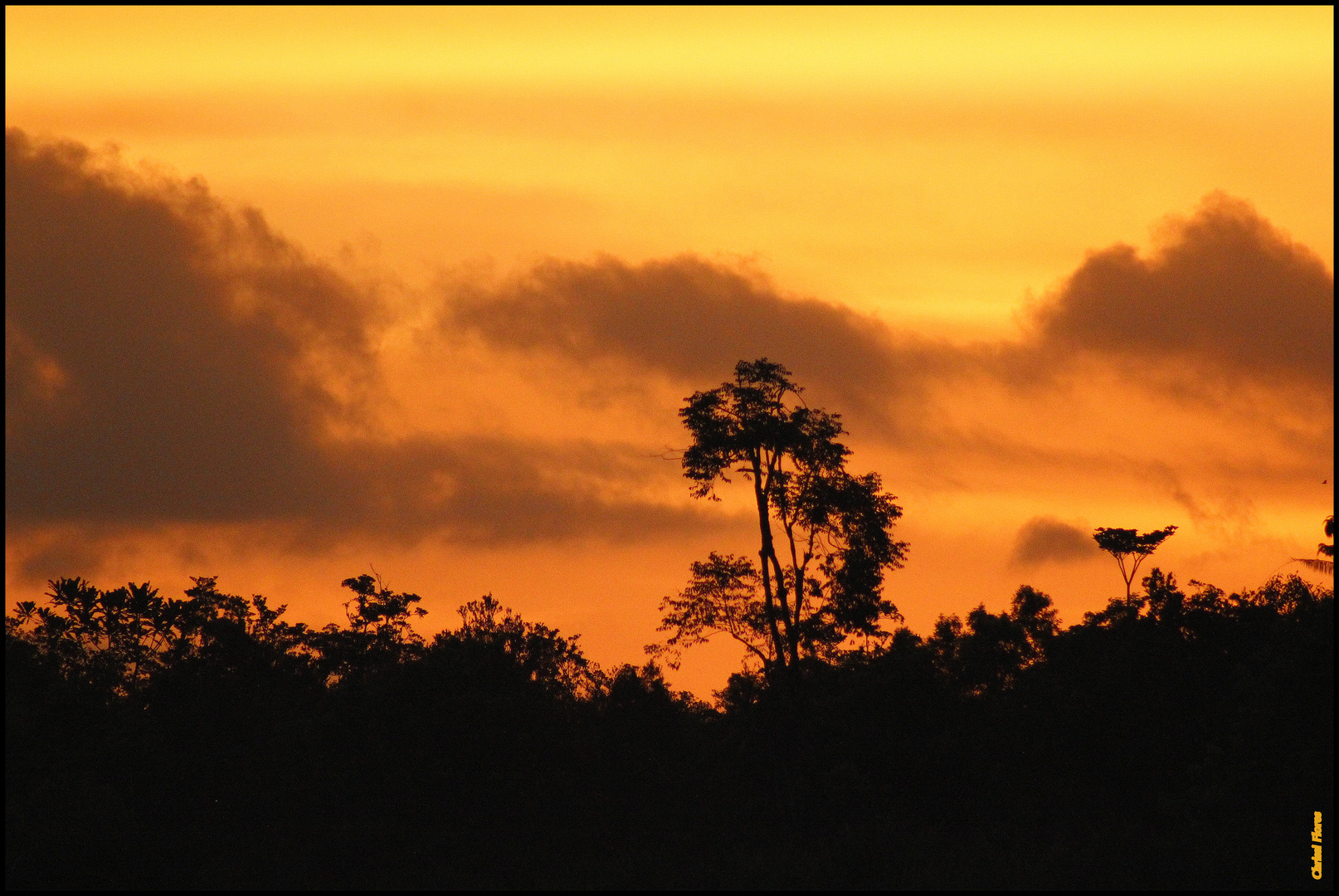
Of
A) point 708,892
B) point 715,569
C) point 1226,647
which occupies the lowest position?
point 708,892

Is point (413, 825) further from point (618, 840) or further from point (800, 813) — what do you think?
point (800, 813)

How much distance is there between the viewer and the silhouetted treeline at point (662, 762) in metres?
38.9

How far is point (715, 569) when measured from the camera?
5762cm

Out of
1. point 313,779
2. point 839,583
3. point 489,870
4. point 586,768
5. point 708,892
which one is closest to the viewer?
Result: point 708,892

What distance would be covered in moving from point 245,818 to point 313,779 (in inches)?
81.7

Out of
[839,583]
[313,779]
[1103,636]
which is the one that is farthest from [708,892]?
[839,583]

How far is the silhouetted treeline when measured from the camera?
128ft

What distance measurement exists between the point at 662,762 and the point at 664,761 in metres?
0.14

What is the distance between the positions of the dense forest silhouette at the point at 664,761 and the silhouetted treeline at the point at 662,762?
0.09m

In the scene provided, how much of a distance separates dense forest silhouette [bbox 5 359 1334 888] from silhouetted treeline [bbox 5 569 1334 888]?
0.09 m

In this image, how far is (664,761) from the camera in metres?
47.5

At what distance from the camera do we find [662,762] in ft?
155

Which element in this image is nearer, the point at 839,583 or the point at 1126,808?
the point at 1126,808

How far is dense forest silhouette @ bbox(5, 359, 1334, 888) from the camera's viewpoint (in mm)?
38906
